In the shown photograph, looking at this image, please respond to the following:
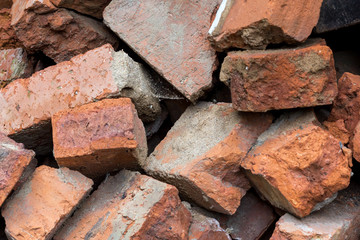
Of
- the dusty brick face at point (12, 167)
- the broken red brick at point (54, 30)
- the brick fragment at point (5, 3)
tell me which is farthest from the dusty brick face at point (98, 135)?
the brick fragment at point (5, 3)

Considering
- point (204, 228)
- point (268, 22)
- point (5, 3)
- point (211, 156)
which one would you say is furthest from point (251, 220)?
point (5, 3)

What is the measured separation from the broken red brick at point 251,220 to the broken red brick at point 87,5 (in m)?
1.53

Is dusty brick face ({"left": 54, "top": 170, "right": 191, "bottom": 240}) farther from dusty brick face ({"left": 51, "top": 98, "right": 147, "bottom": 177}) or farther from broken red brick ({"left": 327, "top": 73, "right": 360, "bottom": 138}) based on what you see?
broken red brick ({"left": 327, "top": 73, "right": 360, "bottom": 138})

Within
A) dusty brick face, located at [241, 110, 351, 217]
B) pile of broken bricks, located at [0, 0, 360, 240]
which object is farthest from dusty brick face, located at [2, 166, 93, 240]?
dusty brick face, located at [241, 110, 351, 217]

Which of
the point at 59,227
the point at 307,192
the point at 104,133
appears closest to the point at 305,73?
the point at 307,192

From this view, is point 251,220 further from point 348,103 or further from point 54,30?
point 54,30

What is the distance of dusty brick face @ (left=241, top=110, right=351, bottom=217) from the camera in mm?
2068

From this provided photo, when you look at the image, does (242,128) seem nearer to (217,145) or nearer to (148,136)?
(217,145)

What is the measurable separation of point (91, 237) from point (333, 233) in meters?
1.16

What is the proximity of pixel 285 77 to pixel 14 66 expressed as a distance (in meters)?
1.86

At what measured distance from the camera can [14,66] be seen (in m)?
2.96

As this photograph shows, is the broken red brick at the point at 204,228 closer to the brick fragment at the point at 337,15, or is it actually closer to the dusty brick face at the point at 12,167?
the dusty brick face at the point at 12,167

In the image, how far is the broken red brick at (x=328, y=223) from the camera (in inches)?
80.7

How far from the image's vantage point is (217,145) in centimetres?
228
